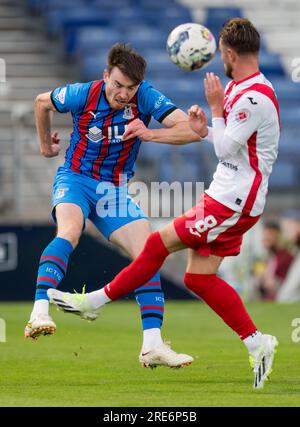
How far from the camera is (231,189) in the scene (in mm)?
6836

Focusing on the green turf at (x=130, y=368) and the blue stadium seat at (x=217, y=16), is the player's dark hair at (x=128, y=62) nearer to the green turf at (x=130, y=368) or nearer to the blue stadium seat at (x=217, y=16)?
the green turf at (x=130, y=368)

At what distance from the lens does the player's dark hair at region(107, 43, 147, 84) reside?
7504mm

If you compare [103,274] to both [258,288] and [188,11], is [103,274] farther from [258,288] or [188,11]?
[188,11]

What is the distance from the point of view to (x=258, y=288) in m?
15.9

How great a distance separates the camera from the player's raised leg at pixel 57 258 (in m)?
7.26

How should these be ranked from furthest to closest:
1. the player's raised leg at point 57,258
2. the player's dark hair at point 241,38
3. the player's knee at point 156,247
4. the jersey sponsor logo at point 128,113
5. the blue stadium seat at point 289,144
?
the blue stadium seat at point 289,144 → the jersey sponsor logo at point 128,113 → the player's raised leg at point 57,258 → the player's knee at point 156,247 → the player's dark hair at point 241,38

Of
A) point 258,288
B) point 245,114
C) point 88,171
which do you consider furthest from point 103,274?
point 245,114

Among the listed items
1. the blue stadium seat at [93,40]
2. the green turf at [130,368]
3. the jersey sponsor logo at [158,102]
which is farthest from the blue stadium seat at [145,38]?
the jersey sponsor logo at [158,102]

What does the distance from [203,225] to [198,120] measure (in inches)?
25.7

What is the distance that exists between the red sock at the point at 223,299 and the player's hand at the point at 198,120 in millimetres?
906

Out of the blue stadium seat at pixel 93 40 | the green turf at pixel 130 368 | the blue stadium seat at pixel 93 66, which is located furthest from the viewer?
the blue stadium seat at pixel 93 40

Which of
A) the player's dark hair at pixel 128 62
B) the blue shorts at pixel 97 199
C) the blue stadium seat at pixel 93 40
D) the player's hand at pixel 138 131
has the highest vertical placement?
the blue stadium seat at pixel 93 40

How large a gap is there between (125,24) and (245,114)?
15275 mm

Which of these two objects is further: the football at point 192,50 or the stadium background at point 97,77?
the stadium background at point 97,77
